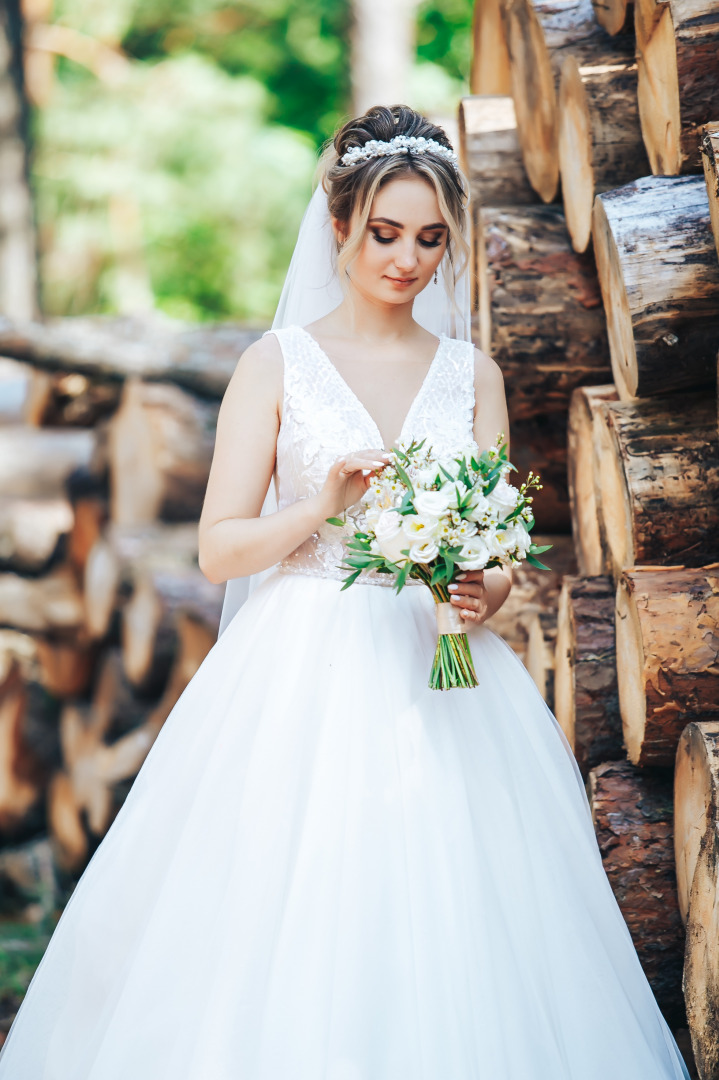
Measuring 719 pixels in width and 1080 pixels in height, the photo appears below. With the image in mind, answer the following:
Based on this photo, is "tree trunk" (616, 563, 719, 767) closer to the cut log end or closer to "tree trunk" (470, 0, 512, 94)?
the cut log end

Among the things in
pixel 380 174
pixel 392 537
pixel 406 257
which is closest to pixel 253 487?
pixel 392 537

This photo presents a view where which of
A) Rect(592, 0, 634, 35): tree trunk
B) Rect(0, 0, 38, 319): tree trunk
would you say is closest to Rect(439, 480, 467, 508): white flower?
Rect(592, 0, 634, 35): tree trunk

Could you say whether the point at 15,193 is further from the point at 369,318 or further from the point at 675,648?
the point at 675,648

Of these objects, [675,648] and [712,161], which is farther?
[675,648]

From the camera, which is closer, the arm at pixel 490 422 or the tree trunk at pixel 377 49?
the arm at pixel 490 422

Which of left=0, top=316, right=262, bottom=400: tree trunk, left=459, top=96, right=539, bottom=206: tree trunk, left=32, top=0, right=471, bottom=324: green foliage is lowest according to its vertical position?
left=0, top=316, right=262, bottom=400: tree trunk

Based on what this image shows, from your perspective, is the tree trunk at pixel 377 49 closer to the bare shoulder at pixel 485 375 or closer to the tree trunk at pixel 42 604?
the tree trunk at pixel 42 604

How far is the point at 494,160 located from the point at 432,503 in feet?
7.07

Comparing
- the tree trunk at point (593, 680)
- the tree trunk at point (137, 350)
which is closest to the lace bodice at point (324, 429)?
the tree trunk at point (593, 680)

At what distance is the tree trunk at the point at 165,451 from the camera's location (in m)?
4.27

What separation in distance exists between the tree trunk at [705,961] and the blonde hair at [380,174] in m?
1.41

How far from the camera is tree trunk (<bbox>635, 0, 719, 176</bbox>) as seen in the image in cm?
232

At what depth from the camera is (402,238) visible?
2.30 m

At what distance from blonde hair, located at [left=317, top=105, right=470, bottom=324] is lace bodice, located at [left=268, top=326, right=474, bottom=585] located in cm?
25
